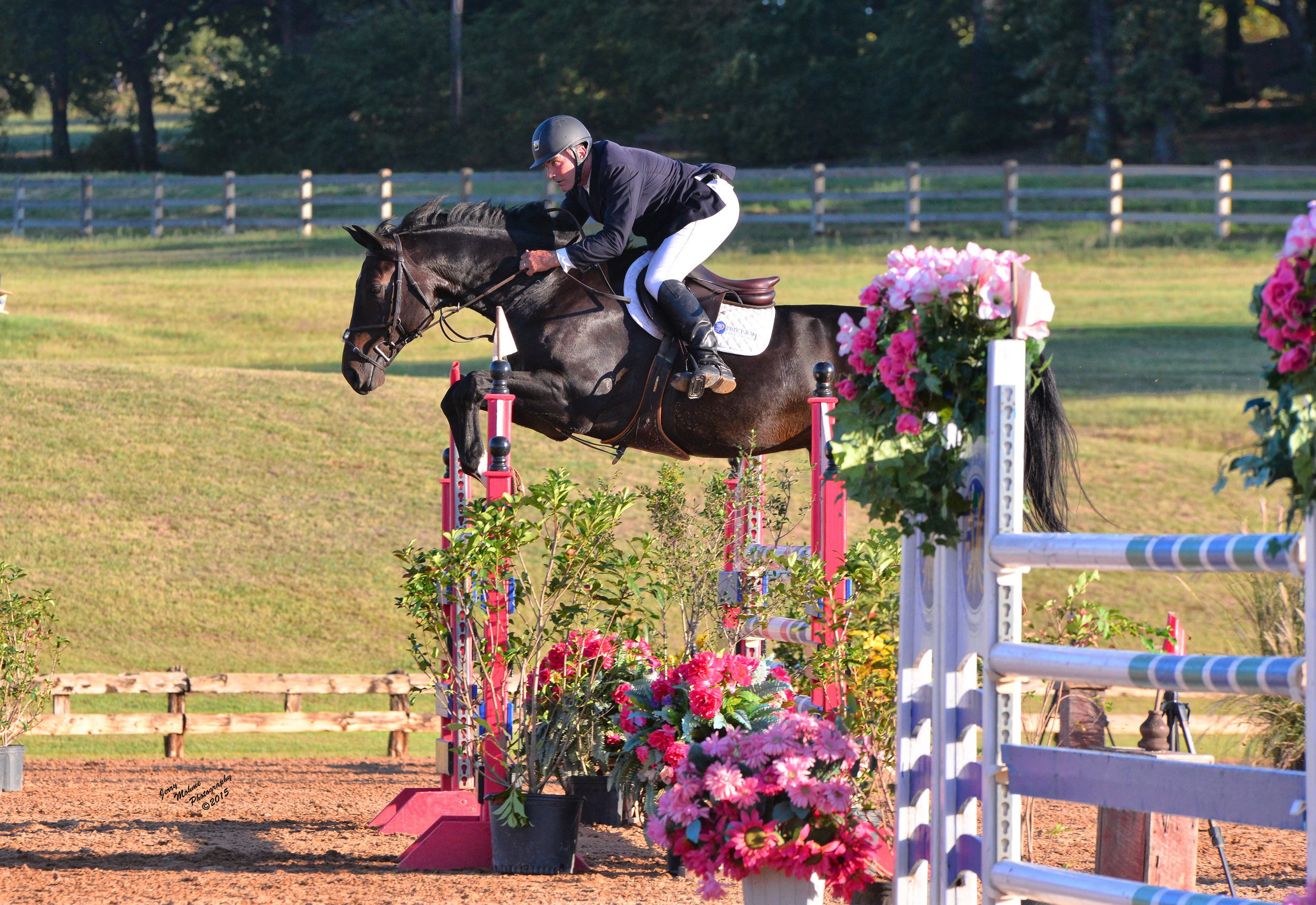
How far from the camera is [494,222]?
664 centimetres

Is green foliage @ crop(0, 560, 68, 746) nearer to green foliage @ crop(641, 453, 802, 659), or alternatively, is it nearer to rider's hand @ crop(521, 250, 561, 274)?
rider's hand @ crop(521, 250, 561, 274)

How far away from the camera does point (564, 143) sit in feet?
19.8

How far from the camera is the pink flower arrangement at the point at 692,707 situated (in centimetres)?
462

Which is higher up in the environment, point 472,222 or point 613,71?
point 613,71

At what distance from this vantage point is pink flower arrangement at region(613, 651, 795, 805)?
4.62 m

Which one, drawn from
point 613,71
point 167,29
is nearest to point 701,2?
point 613,71

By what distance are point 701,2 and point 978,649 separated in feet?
125

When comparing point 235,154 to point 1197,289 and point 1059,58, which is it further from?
point 1197,289

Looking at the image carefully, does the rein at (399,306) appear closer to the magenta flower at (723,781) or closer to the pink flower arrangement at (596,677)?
the pink flower arrangement at (596,677)

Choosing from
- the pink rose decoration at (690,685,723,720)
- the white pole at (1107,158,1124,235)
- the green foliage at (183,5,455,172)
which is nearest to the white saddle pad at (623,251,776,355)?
the pink rose decoration at (690,685,723,720)

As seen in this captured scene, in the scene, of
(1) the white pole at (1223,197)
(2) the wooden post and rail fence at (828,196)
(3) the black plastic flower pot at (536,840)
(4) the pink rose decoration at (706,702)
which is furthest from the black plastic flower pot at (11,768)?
(1) the white pole at (1223,197)

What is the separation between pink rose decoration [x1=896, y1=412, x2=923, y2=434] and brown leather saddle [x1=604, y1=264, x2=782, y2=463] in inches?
119

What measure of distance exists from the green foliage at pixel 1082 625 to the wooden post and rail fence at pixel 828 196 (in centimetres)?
2072
